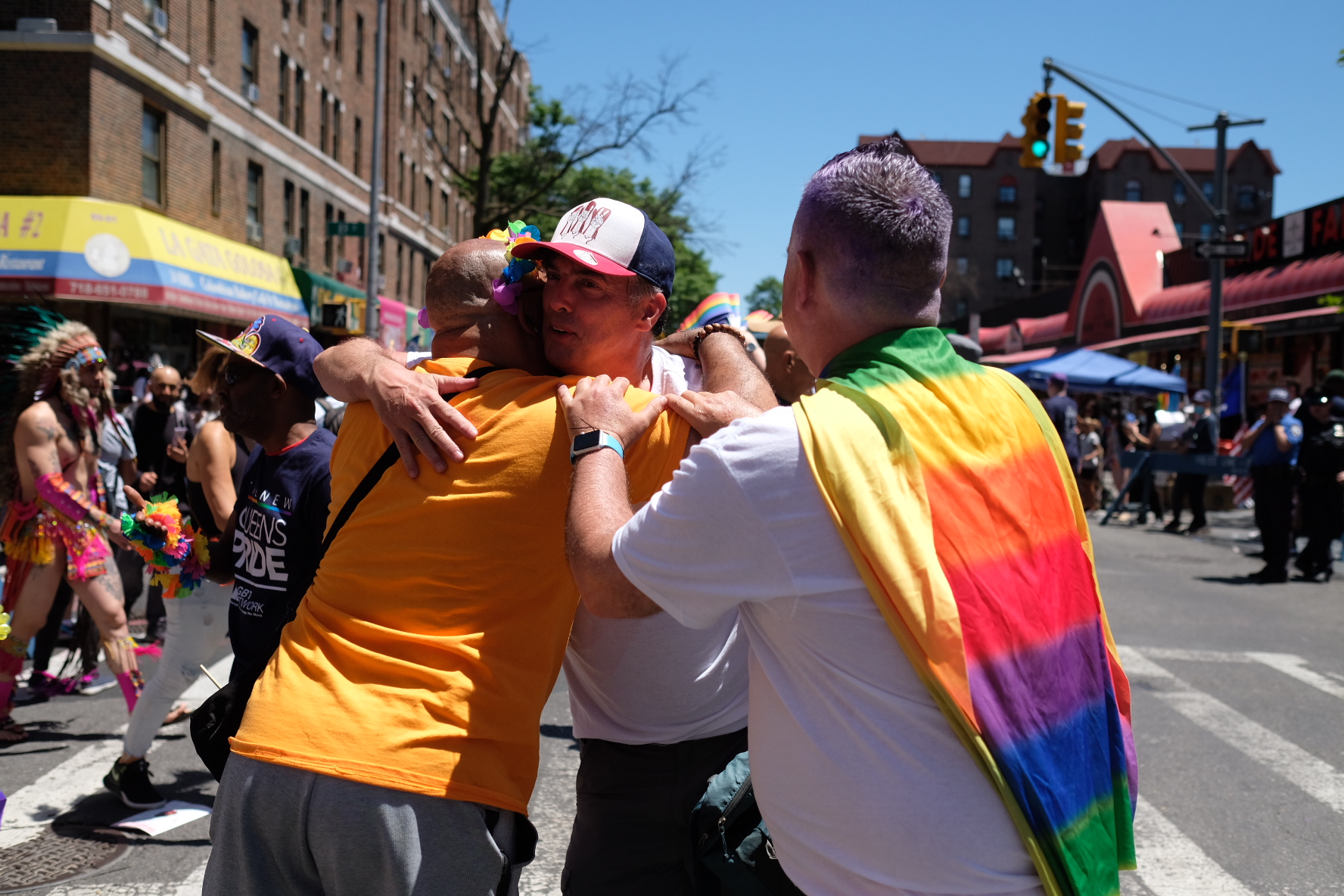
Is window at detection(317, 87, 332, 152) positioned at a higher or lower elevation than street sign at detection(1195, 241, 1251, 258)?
higher

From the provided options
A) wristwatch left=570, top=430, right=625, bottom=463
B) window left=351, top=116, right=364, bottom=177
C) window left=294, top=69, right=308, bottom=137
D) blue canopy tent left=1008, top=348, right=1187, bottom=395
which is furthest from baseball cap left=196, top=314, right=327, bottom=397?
window left=351, top=116, right=364, bottom=177

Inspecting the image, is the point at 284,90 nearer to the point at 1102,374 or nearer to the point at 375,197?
the point at 375,197

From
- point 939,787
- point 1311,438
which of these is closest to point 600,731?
point 939,787

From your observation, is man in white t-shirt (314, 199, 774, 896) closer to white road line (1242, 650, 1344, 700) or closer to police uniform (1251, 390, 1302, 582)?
white road line (1242, 650, 1344, 700)

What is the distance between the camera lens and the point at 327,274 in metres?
31.2

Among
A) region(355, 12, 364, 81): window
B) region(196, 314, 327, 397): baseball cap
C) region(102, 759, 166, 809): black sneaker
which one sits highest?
region(355, 12, 364, 81): window

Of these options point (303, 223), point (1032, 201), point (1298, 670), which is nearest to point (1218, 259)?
point (1298, 670)

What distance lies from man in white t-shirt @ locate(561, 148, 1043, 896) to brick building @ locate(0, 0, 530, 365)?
2014cm

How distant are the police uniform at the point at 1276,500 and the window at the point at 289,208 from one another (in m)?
23.9

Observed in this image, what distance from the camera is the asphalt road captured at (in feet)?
13.7

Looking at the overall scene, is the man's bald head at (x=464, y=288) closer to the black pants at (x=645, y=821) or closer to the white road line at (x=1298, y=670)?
the black pants at (x=645, y=821)

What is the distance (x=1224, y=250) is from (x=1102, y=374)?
4.44m

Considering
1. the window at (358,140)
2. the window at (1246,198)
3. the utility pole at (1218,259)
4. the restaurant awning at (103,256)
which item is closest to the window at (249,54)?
the restaurant awning at (103,256)

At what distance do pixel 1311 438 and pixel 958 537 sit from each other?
1221cm
